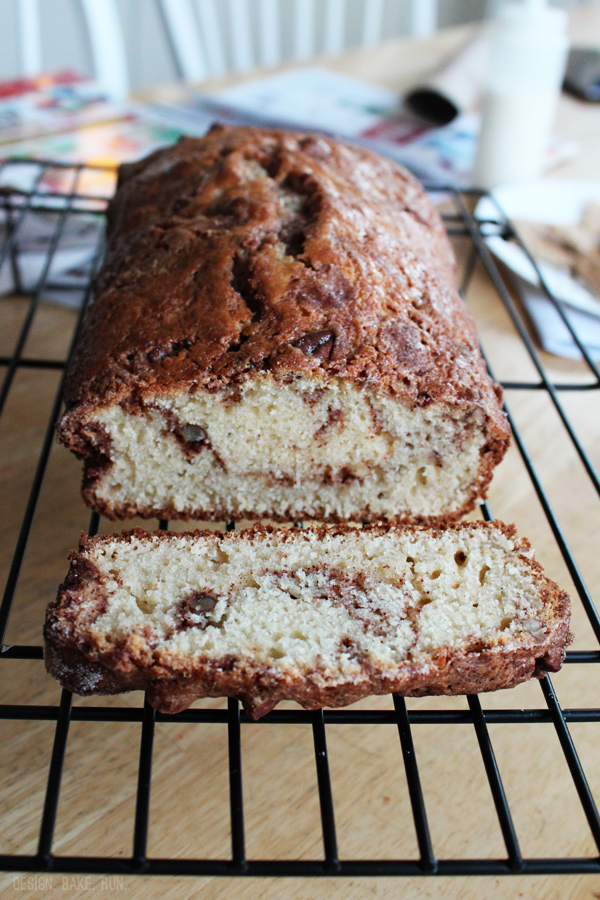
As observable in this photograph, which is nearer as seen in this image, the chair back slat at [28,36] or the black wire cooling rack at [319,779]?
the black wire cooling rack at [319,779]

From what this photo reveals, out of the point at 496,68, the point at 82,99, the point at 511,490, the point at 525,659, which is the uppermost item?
the point at 496,68

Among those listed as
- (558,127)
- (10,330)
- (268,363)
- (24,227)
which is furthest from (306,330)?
(558,127)

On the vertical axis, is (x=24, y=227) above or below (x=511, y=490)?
above

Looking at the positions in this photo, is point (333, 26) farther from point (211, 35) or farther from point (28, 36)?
point (28, 36)

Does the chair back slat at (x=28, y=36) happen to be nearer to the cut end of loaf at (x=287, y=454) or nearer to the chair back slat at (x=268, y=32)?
the chair back slat at (x=268, y=32)

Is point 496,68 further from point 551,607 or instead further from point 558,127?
point 551,607

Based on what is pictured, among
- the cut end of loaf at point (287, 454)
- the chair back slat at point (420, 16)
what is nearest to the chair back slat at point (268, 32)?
the chair back slat at point (420, 16)

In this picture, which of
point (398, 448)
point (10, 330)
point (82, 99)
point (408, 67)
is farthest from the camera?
point (408, 67)
